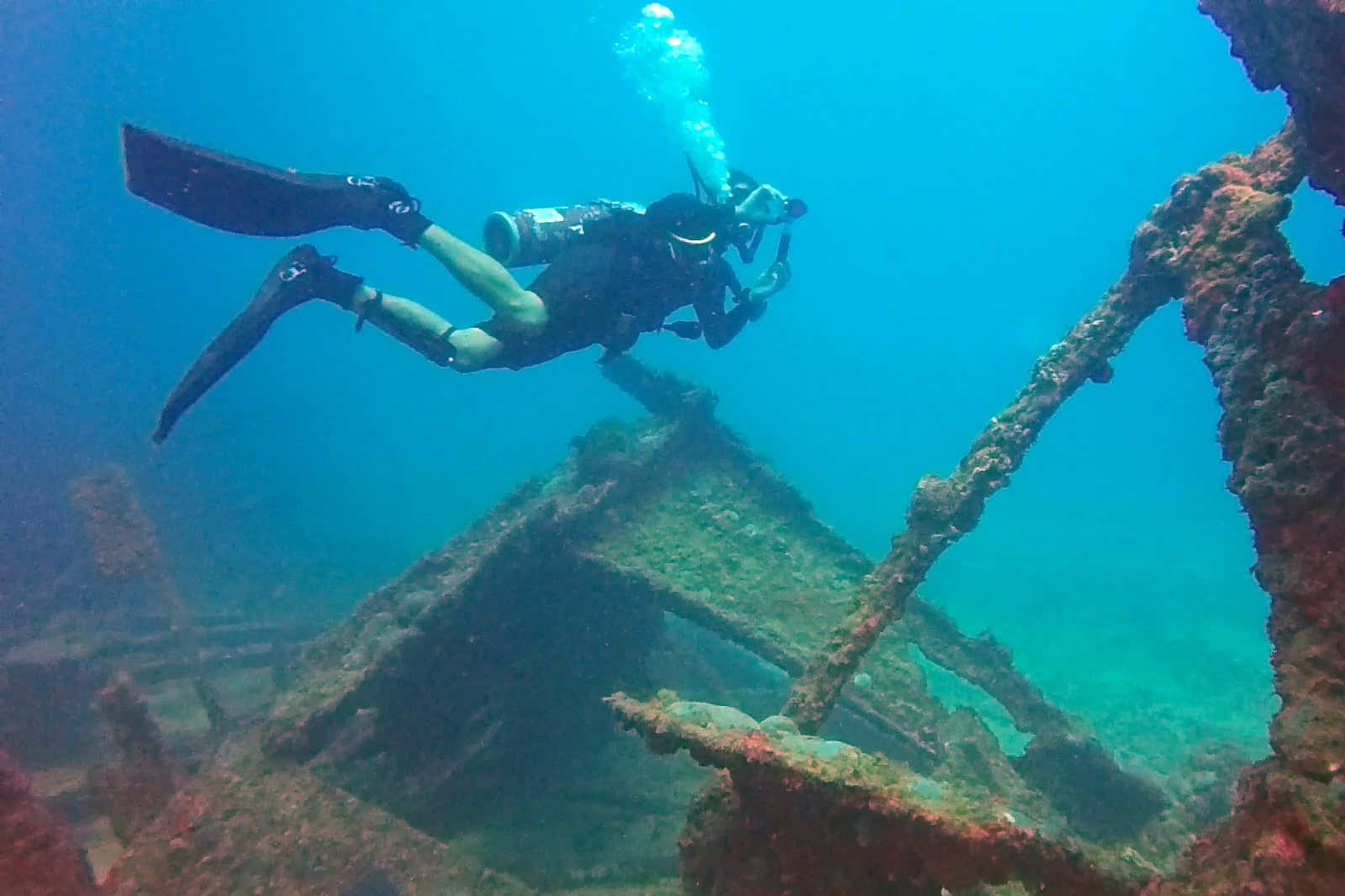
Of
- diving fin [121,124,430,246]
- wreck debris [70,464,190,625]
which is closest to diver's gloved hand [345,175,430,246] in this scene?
diving fin [121,124,430,246]

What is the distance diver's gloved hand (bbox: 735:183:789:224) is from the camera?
26.2ft

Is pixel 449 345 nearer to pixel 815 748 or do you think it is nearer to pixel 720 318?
pixel 720 318

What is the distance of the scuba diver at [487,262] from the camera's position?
20.2 feet

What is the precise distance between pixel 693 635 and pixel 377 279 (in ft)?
458

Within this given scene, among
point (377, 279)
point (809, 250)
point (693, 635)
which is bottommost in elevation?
point (693, 635)

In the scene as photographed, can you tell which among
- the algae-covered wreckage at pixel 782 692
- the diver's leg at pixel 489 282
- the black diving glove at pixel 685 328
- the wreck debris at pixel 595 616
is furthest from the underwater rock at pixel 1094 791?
the diver's leg at pixel 489 282

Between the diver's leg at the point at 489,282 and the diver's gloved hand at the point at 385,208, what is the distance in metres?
0.13

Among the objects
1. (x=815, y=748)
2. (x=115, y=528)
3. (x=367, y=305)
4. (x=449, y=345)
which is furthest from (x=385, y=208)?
(x=115, y=528)

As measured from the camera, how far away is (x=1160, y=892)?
219 centimetres

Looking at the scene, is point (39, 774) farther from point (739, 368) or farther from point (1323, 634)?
point (739, 368)

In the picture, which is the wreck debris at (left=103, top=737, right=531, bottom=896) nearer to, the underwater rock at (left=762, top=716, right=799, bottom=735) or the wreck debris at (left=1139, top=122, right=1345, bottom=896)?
the underwater rock at (left=762, top=716, right=799, bottom=735)

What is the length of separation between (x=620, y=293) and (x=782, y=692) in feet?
22.5

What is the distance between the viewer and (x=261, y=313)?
20.8 ft

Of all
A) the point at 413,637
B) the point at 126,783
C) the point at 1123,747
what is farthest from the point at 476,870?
the point at 1123,747
